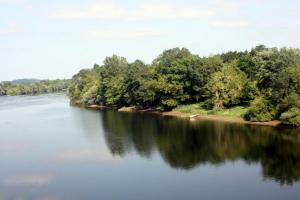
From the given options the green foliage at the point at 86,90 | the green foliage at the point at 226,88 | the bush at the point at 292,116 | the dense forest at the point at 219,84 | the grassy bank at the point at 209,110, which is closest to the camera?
the bush at the point at 292,116

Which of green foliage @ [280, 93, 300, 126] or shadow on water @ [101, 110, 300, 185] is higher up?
green foliage @ [280, 93, 300, 126]

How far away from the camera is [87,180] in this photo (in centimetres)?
4453

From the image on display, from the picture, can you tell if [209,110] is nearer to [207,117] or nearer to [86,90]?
[207,117]

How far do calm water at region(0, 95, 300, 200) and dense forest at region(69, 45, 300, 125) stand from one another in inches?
234

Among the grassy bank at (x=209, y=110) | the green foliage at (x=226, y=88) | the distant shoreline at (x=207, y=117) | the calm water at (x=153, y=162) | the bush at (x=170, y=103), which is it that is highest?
the green foliage at (x=226, y=88)

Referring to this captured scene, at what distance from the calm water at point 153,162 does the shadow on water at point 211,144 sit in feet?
0.33

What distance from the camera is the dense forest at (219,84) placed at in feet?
230

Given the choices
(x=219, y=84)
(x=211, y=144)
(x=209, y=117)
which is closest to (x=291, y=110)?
(x=211, y=144)

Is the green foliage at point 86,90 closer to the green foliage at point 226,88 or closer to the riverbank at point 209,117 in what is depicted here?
the riverbank at point 209,117

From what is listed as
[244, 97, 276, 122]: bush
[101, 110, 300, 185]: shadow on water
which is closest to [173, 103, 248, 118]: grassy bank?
[244, 97, 276, 122]: bush

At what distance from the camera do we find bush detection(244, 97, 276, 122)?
235 ft

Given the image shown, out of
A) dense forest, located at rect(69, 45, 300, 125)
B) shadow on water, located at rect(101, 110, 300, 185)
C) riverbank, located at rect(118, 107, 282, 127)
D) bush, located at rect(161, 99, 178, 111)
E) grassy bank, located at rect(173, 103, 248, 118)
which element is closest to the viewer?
shadow on water, located at rect(101, 110, 300, 185)

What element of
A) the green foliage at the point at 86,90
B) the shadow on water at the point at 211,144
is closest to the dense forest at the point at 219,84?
the green foliage at the point at 86,90

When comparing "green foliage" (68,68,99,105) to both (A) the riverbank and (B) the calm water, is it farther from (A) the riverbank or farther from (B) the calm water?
(B) the calm water
